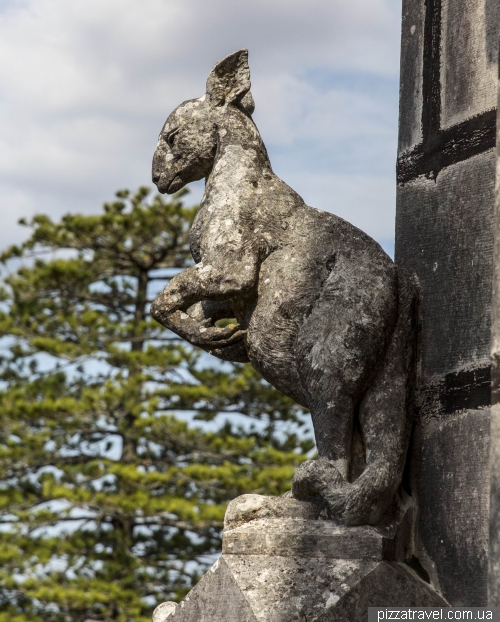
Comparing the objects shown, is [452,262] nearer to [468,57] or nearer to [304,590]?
[468,57]

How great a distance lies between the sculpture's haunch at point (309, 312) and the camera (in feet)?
8.54

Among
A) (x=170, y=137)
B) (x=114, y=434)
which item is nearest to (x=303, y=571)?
(x=170, y=137)

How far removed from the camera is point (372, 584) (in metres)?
2.38

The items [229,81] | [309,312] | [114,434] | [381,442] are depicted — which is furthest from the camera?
[114,434]

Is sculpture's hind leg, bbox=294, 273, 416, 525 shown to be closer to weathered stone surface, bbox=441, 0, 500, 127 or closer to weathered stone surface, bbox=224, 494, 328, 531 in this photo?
weathered stone surface, bbox=224, 494, 328, 531

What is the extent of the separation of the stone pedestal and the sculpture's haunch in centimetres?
7

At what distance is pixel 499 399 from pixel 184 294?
3.94 ft

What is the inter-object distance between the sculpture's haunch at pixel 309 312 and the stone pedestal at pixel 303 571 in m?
0.07

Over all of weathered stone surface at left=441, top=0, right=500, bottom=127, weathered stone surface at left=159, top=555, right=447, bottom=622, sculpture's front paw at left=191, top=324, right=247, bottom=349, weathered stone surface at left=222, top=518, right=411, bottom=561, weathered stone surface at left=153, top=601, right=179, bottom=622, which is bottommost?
weathered stone surface at left=153, top=601, right=179, bottom=622

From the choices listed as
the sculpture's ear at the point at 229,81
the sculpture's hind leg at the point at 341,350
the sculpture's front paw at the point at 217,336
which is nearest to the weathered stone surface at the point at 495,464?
the sculpture's hind leg at the point at 341,350

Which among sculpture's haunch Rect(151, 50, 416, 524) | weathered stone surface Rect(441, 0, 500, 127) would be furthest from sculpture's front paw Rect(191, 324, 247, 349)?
weathered stone surface Rect(441, 0, 500, 127)

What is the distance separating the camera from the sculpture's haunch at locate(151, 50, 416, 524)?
260cm

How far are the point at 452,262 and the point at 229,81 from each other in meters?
0.91

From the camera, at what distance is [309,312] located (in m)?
2.70
